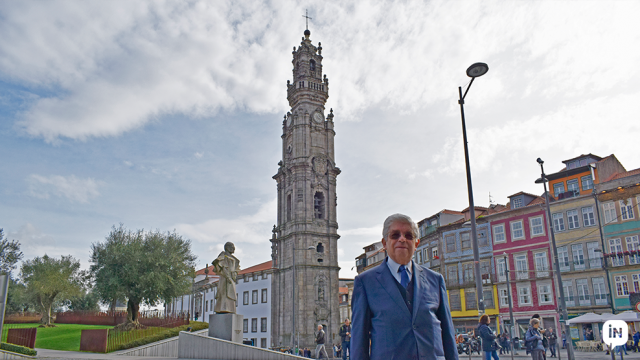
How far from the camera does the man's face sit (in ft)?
12.0

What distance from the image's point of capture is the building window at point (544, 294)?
129 ft

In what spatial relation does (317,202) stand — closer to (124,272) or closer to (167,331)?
(124,272)

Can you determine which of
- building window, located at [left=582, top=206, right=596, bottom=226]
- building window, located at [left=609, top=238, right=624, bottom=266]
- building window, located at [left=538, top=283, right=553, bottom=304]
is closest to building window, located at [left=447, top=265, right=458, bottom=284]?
building window, located at [left=538, top=283, right=553, bottom=304]

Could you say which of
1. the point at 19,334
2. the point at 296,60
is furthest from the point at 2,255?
the point at 296,60

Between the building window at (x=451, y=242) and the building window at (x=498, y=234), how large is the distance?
14.0ft

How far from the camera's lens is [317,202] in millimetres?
56750

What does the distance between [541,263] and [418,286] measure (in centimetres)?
4222

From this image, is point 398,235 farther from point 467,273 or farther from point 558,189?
point 467,273

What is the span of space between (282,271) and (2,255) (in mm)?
28188

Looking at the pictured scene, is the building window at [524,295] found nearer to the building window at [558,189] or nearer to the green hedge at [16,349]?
the building window at [558,189]

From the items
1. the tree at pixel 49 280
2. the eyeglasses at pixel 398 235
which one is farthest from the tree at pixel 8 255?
the eyeglasses at pixel 398 235

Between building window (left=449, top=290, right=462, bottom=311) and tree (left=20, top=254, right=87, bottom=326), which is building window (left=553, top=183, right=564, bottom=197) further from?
tree (left=20, top=254, right=87, bottom=326)

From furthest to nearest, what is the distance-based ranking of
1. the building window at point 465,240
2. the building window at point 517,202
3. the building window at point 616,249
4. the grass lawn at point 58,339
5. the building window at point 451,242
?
the building window at point 451,242, the building window at point 465,240, the building window at point 517,202, the building window at point 616,249, the grass lawn at point 58,339

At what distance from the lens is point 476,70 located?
13172 mm
